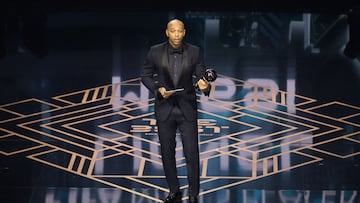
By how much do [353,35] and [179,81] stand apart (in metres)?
6.42

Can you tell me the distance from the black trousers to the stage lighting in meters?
5.54

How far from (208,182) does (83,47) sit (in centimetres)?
501

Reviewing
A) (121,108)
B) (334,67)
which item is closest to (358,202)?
(121,108)

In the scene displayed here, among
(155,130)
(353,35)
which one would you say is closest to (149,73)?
(155,130)

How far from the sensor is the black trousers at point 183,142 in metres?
7.96

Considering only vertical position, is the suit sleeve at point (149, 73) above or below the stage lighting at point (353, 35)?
below

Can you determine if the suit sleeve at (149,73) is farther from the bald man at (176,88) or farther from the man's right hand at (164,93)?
the man's right hand at (164,93)

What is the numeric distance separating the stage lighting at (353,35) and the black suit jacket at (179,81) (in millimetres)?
5569

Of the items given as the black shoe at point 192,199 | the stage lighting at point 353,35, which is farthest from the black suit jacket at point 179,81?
the stage lighting at point 353,35

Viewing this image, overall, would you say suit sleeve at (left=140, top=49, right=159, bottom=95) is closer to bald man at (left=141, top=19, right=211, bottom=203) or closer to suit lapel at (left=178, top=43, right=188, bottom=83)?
bald man at (left=141, top=19, right=211, bottom=203)

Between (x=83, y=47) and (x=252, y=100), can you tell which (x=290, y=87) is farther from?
(x=83, y=47)

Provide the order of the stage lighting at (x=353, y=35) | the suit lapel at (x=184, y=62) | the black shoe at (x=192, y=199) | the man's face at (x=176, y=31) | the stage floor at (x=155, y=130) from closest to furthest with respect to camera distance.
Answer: the man's face at (x=176, y=31) → the suit lapel at (x=184, y=62) → the black shoe at (x=192, y=199) → the stage floor at (x=155, y=130) → the stage lighting at (x=353, y=35)

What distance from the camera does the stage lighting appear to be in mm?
13289

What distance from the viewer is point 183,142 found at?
8.01 meters
